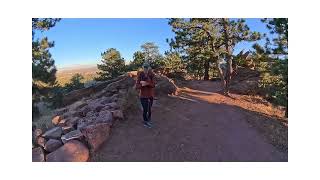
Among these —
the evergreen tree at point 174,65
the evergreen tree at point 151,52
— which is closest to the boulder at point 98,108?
the evergreen tree at point 151,52

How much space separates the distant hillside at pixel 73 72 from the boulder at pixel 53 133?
3.91 ft

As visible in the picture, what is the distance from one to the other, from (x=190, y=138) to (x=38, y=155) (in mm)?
2918

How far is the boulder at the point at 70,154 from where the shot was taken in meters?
6.94

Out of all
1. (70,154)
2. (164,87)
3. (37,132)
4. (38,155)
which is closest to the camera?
(70,154)

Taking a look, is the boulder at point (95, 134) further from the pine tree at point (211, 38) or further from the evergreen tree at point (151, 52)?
the pine tree at point (211, 38)

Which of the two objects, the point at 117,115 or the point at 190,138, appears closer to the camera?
the point at 190,138

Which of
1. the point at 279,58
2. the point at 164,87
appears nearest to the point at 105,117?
the point at 164,87

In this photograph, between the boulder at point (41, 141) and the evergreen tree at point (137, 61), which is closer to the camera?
the boulder at point (41, 141)

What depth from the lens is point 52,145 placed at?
720 centimetres

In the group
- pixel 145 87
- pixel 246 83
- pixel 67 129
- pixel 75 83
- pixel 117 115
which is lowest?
pixel 67 129

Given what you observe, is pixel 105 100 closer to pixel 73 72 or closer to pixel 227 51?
pixel 73 72

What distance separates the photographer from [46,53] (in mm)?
7918
